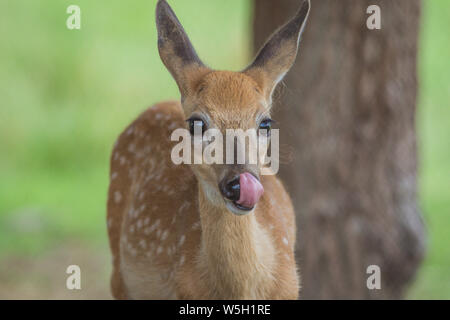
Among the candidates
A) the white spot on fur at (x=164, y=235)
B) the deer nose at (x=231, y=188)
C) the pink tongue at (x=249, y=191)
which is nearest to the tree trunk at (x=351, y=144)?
the white spot on fur at (x=164, y=235)

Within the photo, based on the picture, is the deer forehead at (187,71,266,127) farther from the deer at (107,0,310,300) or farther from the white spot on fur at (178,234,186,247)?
the white spot on fur at (178,234,186,247)

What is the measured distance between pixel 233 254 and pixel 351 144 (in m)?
3.23

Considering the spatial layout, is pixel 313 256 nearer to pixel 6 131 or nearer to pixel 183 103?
pixel 183 103

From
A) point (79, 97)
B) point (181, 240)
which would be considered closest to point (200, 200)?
point (181, 240)

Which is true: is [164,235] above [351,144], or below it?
below

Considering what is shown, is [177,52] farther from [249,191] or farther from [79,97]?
[79,97]

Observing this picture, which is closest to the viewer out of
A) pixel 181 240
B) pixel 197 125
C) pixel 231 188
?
pixel 231 188

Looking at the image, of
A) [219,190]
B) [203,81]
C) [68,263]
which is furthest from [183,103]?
[68,263]

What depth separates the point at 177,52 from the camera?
3.31m

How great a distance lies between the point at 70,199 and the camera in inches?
384

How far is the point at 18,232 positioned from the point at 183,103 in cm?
633

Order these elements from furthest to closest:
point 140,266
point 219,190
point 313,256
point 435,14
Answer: point 435,14 < point 313,256 < point 140,266 < point 219,190

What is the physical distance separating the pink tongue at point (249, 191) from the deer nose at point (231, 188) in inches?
1.5

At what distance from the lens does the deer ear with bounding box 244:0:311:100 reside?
3.26 metres
